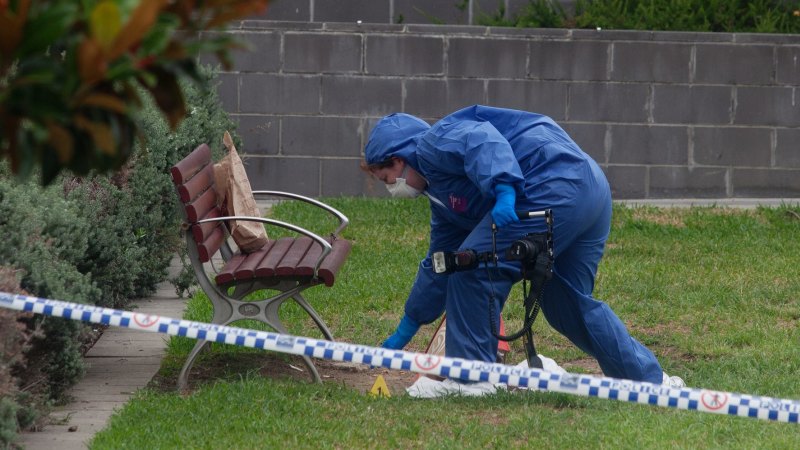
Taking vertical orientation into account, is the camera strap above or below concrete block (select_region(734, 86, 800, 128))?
below

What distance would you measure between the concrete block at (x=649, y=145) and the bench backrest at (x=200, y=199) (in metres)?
5.78

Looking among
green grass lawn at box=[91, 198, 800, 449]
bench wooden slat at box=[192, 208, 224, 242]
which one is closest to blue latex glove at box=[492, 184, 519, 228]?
green grass lawn at box=[91, 198, 800, 449]

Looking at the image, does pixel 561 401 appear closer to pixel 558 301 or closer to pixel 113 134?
pixel 558 301

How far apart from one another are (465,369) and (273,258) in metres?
1.82

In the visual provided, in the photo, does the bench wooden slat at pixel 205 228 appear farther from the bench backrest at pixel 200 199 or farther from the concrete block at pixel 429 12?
the concrete block at pixel 429 12

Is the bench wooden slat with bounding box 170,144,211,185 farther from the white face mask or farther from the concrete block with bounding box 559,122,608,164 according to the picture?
the concrete block with bounding box 559,122,608,164

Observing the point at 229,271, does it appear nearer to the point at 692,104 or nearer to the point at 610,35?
the point at 610,35

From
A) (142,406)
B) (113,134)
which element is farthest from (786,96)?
(113,134)

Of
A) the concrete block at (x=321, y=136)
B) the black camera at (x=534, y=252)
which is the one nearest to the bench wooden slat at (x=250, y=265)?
the black camera at (x=534, y=252)

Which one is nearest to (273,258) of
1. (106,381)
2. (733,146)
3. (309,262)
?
(309,262)

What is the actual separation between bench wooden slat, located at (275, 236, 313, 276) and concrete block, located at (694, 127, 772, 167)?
5.88 meters

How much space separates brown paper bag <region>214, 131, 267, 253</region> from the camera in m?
6.01

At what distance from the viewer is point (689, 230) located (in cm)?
938

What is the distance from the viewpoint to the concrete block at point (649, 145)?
11117 mm
